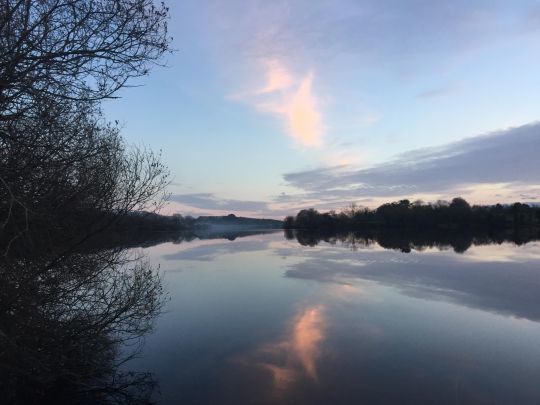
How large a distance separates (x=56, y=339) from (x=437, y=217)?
106 m

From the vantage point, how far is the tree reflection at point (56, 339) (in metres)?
4.96

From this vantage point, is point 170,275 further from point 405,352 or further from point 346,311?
point 405,352

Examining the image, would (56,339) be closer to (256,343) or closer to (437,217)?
(256,343)

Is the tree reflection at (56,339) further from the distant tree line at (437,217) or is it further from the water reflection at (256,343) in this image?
the distant tree line at (437,217)

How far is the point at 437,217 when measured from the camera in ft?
334

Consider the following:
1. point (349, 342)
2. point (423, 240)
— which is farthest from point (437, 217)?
point (349, 342)

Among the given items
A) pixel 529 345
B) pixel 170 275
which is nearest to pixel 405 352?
pixel 529 345

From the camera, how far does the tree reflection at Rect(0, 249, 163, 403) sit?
16.3ft

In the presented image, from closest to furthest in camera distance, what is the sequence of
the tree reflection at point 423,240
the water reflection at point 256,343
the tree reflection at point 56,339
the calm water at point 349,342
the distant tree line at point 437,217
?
the tree reflection at point 56,339
the water reflection at point 256,343
the calm water at point 349,342
the tree reflection at point 423,240
the distant tree line at point 437,217

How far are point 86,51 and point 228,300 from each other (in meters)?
Result: 11.9

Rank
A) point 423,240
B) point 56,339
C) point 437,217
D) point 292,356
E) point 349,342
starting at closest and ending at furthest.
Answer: point 56,339, point 292,356, point 349,342, point 423,240, point 437,217

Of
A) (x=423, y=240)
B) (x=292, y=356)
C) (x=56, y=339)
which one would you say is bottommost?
(x=292, y=356)

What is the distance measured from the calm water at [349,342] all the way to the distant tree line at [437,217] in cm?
→ 8559

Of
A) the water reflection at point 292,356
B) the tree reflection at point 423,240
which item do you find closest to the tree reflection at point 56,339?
the water reflection at point 292,356
